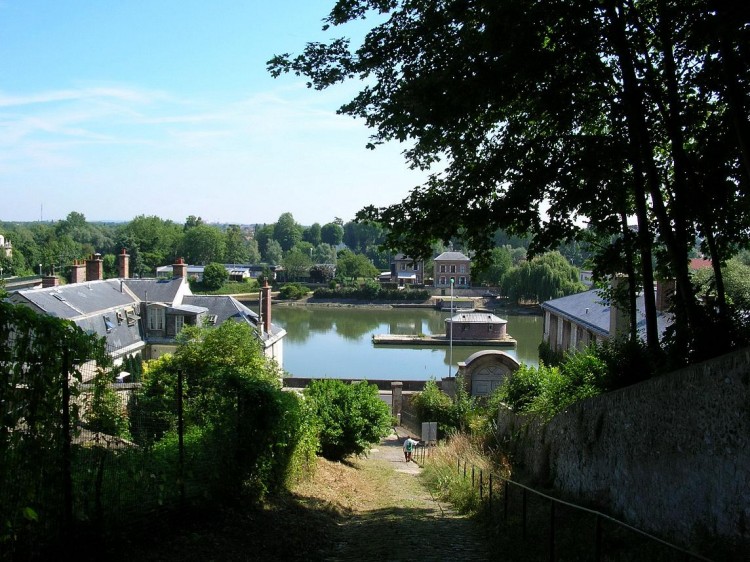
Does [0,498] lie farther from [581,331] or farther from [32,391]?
[581,331]

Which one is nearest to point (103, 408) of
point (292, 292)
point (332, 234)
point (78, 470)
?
point (78, 470)

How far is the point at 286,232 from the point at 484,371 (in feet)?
510

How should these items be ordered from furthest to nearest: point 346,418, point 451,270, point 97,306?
point 451,270, point 97,306, point 346,418

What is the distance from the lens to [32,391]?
16.6 ft

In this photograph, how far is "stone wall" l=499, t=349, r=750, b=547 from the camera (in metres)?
6.21

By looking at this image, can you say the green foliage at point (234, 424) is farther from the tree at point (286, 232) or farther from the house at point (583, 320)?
the tree at point (286, 232)

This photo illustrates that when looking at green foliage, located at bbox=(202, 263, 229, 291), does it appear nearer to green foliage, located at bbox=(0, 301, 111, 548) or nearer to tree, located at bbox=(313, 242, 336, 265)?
tree, located at bbox=(313, 242, 336, 265)

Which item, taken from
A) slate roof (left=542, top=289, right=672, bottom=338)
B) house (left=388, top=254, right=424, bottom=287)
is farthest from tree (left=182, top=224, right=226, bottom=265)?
slate roof (left=542, top=289, right=672, bottom=338)

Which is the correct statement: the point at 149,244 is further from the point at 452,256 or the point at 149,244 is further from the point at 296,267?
the point at 452,256

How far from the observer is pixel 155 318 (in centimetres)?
3366

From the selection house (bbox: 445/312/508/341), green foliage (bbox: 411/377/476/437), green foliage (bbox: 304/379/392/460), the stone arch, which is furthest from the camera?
house (bbox: 445/312/508/341)

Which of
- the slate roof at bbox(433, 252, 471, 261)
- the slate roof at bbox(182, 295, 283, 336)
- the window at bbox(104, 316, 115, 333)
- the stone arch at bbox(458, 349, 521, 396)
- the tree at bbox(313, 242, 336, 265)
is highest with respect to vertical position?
the tree at bbox(313, 242, 336, 265)

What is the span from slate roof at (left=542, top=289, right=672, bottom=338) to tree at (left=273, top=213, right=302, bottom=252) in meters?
149

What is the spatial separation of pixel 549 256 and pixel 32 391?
78550 mm
